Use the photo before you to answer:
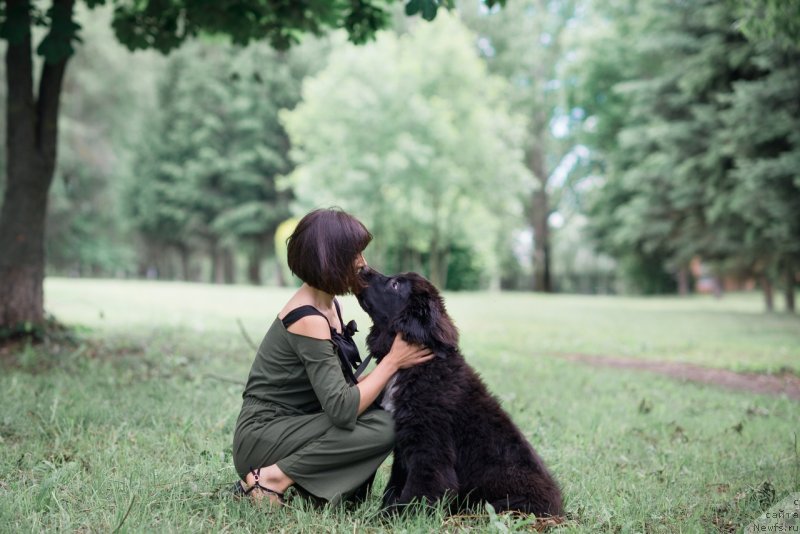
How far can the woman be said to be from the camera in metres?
3.12

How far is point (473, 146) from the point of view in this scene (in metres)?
25.7

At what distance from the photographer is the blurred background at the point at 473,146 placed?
14859mm

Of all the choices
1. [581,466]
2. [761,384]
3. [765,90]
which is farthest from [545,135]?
[581,466]

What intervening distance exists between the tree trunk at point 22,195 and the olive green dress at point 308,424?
17.0 feet

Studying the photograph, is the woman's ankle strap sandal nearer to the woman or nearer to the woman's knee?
the woman

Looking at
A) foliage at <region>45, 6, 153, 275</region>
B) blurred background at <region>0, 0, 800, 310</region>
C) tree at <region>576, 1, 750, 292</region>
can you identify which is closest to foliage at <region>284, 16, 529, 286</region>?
blurred background at <region>0, 0, 800, 310</region>

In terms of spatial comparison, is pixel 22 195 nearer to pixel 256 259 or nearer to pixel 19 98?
pixel 19 98

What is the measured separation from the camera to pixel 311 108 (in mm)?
26703

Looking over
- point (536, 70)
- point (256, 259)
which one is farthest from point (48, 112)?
point (536, 70)

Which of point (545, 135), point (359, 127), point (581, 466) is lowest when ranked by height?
point (581, 466)

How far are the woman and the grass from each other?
0.57 ft

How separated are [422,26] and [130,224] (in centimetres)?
2335

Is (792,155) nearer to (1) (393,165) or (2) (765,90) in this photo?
(2) (765,90)

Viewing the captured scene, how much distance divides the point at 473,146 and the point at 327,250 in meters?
23.3
